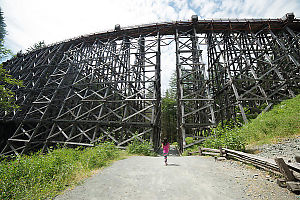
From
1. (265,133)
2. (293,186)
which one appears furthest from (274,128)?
(293,186)

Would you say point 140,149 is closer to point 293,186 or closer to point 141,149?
point 141,149

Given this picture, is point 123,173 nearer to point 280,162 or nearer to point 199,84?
point 280,162

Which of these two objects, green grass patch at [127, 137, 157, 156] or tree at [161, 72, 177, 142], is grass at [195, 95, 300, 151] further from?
tree at [161, 72, 177, 142]

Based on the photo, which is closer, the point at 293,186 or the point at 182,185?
the point at 293,186

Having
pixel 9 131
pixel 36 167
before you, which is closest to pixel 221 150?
pixel 36 167

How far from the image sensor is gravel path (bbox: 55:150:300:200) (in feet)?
9.21

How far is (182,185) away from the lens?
3.35 meters

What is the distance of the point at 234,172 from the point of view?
4.06 meters

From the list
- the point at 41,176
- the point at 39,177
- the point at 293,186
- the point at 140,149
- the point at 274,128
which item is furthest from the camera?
the point at 140,149

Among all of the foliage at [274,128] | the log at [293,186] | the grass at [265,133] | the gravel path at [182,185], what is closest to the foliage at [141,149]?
the gravel path at [182,185]

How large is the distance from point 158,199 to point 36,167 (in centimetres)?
395

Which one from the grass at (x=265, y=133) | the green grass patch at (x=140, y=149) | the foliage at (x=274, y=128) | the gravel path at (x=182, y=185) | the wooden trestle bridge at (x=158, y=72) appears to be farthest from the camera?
the wooden trestle bridge at (x=158, y=72)

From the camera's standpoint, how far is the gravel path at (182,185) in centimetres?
281

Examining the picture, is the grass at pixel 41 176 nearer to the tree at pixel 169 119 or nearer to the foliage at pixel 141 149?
the foliage at pixel 141 149
